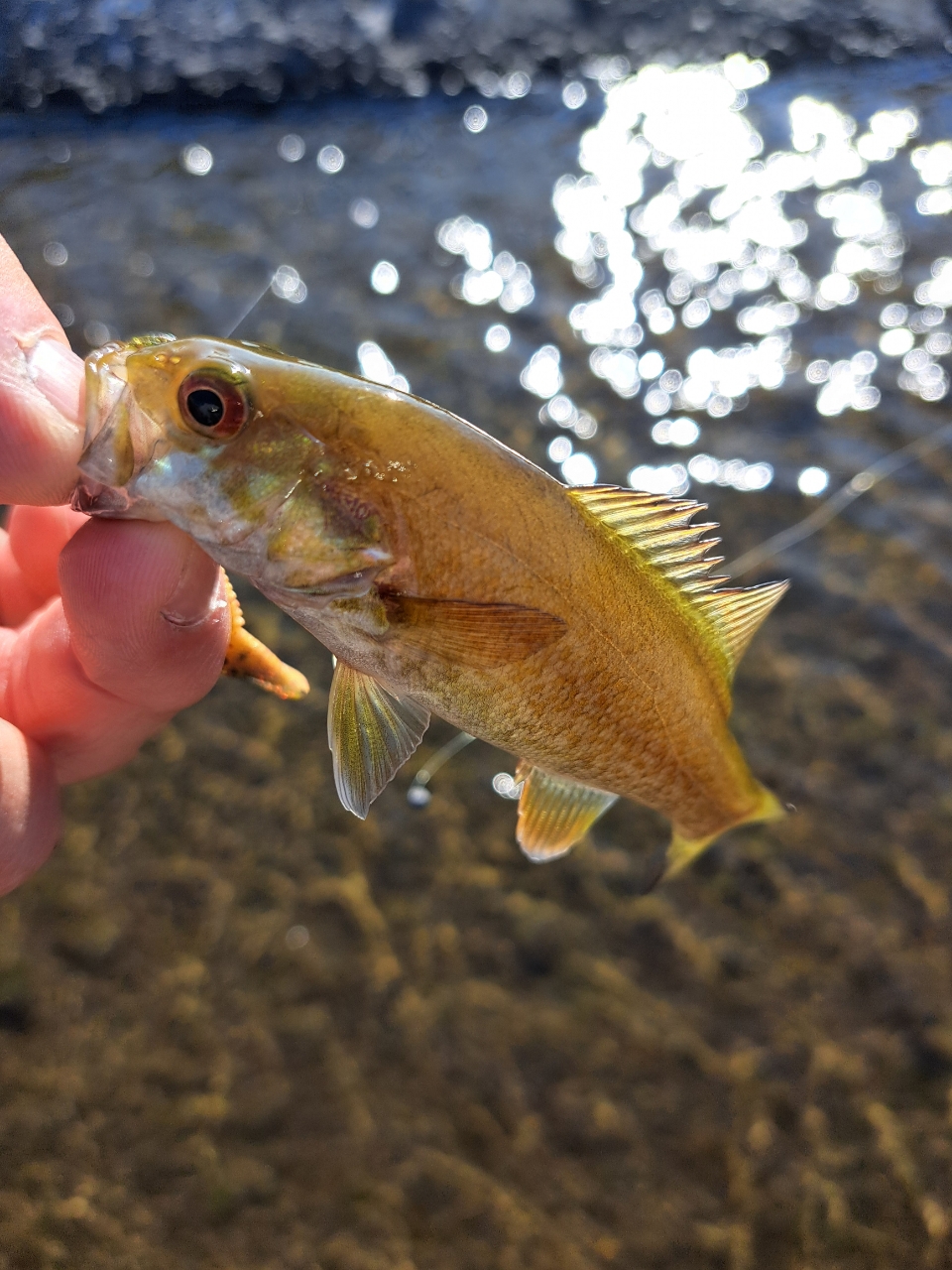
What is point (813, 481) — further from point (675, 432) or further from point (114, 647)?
point (114, 647)

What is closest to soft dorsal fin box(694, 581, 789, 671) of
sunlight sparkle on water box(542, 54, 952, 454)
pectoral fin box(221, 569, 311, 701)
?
pectoral fin box(221, 569, 311, 701)

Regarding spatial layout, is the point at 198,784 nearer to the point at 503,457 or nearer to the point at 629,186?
the point at 503,457

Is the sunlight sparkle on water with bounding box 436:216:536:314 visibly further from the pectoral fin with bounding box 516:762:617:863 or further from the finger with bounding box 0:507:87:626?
the pectoral fin with bounding box 516:762:617:863

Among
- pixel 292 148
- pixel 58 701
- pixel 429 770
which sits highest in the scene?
pixel 58 701

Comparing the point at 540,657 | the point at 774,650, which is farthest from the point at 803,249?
the point at 540,657

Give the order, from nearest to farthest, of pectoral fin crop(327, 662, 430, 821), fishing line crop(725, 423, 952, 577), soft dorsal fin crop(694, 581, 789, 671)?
1. pectoral fin crop(327, 662, 430, 821)
2. soft dorsal fin crop(694, 581, 789, 671)
3. fishing line crop(725, 423, 952, 577)

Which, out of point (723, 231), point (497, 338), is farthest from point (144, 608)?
point (723, 231)
